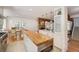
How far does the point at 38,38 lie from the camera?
1.92 meters

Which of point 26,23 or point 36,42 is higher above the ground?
point 26,23

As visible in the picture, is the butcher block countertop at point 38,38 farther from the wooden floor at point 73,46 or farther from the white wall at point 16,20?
the wooden floor at point 73,46

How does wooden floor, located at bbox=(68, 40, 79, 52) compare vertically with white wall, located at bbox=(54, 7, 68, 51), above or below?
below

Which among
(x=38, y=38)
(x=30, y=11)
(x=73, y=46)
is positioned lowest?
(x=73, y=46)

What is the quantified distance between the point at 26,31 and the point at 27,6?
0.35 meters

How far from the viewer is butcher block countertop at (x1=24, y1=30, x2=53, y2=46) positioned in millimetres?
1896

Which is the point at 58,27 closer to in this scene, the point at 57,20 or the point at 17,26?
the point at 57,20

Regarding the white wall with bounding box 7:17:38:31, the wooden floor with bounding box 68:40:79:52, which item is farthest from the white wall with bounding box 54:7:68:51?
the white wall with bounding box 7:17:38:31

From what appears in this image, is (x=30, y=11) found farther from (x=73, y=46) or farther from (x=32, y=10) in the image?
(x=73, y=46)

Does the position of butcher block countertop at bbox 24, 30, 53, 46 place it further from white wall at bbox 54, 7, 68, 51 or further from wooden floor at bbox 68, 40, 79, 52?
wooden floor at bbox 68, 40, 79, 52

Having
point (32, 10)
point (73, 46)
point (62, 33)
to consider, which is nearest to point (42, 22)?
point (32, 10)

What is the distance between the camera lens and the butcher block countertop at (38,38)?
6.22 ft

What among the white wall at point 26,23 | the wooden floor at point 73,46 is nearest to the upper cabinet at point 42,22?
the white wall at point 26,23
